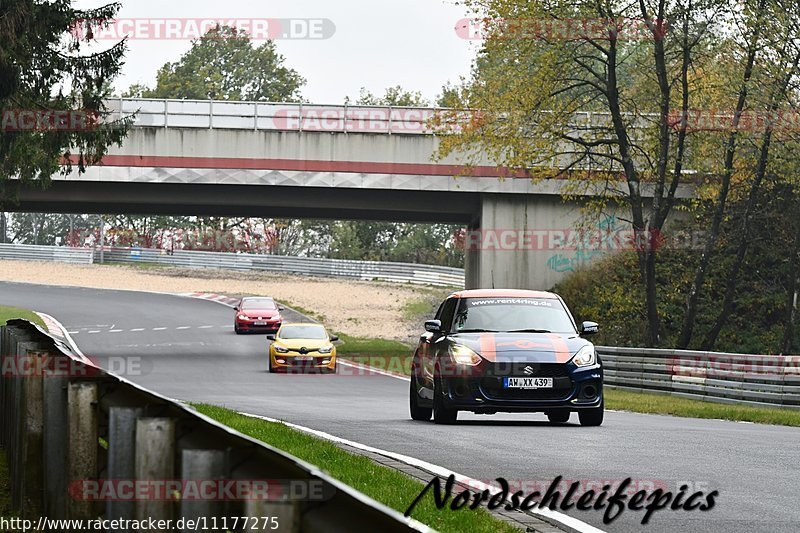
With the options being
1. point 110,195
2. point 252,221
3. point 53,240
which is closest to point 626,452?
point 110,195

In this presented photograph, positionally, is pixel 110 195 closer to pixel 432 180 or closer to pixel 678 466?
pixel 432 180

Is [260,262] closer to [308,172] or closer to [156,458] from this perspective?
[308,172]

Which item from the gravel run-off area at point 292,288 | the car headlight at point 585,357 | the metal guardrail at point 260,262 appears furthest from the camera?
→ the metal guardrail at point 260,262

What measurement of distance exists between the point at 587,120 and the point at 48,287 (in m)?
43.5

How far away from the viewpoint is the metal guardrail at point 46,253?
97375mm

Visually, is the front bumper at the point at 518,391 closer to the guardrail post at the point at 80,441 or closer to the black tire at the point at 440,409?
the black tire at the point at 440,409

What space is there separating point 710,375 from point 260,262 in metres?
65.6

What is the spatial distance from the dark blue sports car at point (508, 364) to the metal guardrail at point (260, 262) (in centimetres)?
6746

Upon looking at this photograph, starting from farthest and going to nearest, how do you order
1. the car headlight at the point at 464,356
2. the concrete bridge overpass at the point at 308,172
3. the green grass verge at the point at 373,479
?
the concrete bridge overpass at the point at 308,172
the car headlight at the point at 464,356
the green grass verge at the point at 373,479

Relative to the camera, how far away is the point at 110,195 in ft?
144

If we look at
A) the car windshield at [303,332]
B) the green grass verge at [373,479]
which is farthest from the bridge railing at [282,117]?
the green grass verge at [373,479]

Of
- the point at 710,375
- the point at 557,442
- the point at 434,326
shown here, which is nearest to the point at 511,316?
the point at 434,326

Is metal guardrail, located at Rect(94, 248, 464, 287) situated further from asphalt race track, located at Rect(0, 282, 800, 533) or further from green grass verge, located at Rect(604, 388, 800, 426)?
green grass verge, located at Rect(604, 388, 800, 426)

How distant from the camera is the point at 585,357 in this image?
16.3 metres
